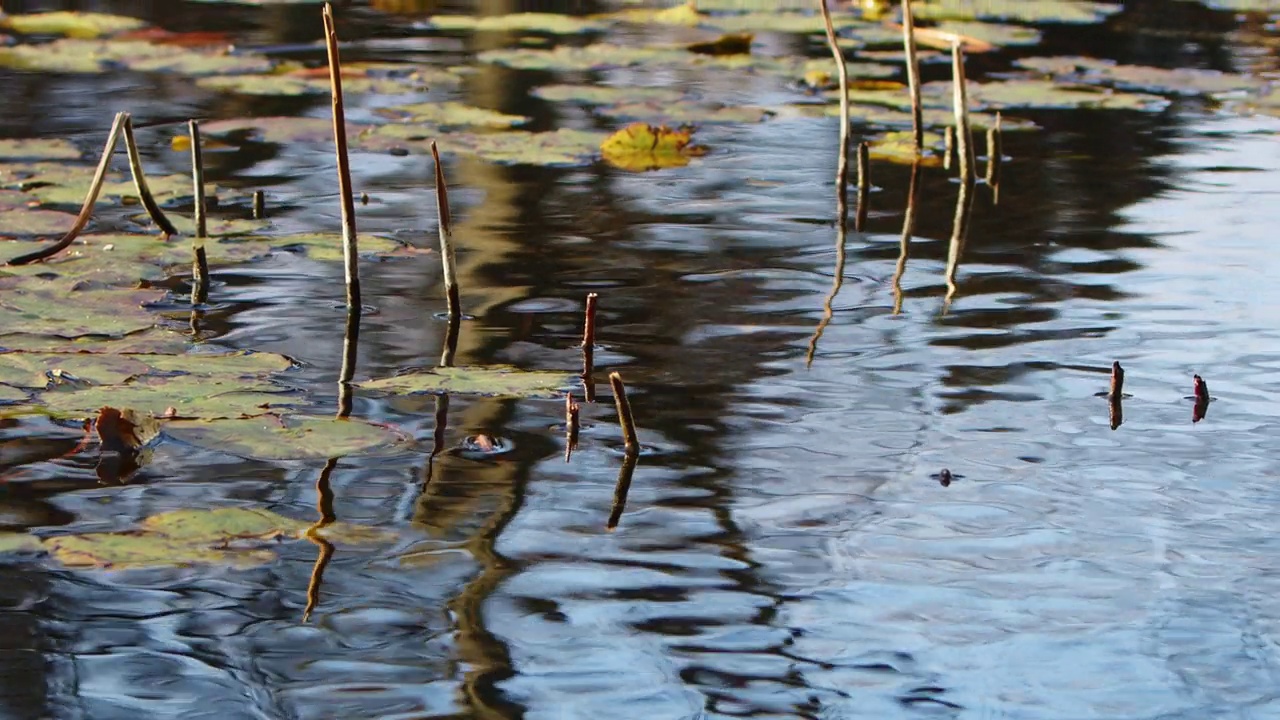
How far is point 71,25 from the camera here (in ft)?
33.9

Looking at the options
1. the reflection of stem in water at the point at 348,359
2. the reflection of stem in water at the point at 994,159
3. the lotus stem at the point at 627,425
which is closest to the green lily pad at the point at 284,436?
the reflection of stem in water at the point at 348,359

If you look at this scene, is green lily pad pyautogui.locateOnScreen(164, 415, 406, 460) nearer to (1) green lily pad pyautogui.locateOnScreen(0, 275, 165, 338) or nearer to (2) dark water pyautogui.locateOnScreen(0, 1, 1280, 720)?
(2) dark water pyautogui.locateOnScreen(0, 1, 1280, 720)

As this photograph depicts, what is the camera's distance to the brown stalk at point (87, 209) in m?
4.17

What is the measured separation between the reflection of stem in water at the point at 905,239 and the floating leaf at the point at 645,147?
37.4 inches

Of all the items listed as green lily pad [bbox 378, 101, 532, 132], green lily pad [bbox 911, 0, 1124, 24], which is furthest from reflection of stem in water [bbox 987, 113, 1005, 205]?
green lily pad [bbox 911, 0, 1124, 24]

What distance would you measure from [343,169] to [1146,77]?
6.14 m

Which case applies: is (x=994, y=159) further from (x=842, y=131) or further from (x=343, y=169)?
(x=343, y=169)

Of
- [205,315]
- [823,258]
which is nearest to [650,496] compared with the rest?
[205,315]

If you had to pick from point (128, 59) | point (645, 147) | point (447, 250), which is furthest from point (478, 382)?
point (128, 59)

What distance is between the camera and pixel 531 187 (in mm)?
6145

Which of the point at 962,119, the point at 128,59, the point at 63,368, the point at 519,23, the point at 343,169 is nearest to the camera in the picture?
the point at 63,368

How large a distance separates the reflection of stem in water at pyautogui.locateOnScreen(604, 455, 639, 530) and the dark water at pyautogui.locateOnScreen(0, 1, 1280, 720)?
0.02 metres

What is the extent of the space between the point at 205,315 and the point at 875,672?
238 centimetres

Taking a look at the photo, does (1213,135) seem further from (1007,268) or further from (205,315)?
(205,315)
